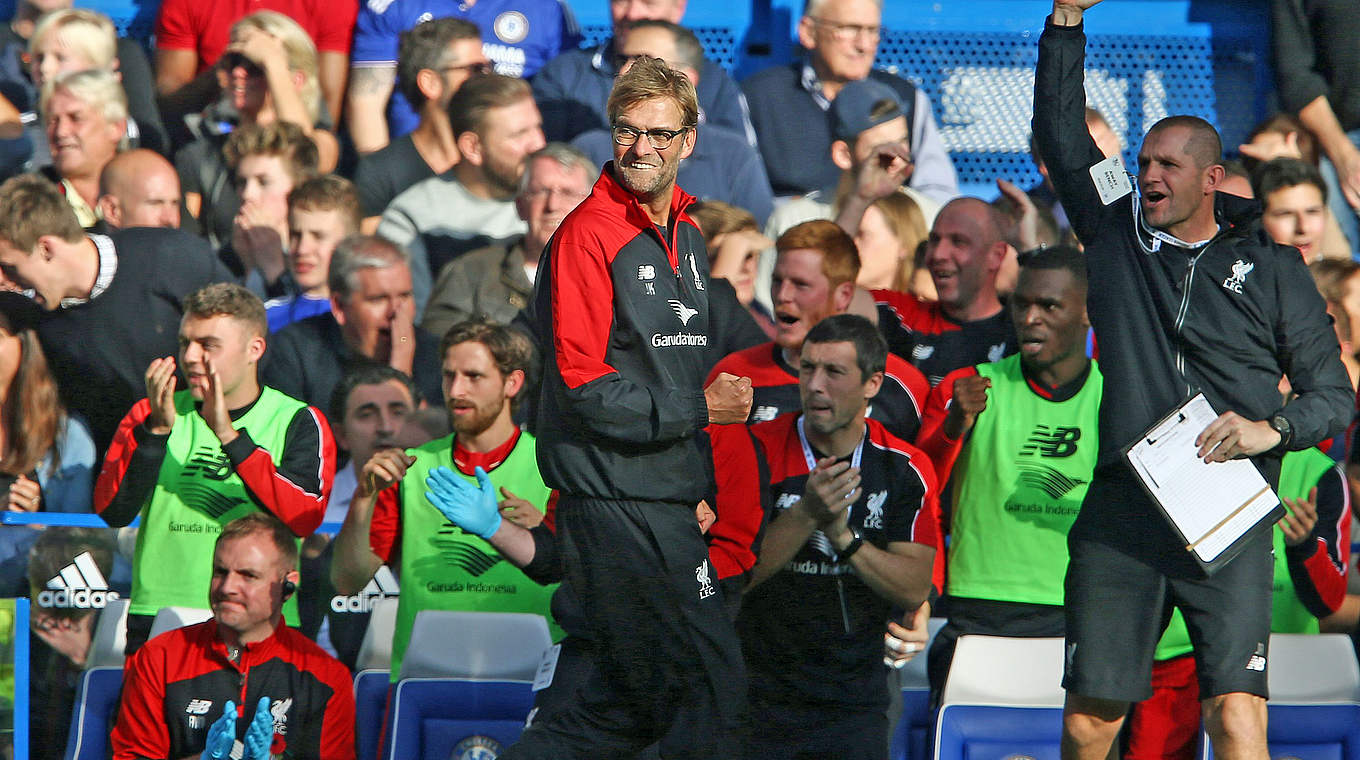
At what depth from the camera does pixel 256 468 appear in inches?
227

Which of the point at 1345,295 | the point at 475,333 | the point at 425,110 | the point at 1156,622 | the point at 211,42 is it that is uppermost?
the point at 211,42

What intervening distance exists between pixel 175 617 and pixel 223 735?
76 cm

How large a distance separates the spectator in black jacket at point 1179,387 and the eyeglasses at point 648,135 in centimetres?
126

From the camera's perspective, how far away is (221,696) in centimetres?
529

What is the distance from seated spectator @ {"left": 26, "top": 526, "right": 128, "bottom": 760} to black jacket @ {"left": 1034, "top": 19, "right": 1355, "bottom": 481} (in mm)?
3492

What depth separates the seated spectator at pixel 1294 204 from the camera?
714cm

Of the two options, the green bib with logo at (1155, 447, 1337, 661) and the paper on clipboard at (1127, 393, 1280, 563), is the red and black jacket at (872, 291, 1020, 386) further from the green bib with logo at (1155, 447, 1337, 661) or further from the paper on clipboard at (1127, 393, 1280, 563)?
the paper on clipboard at (1127, 393, 1280, 563)

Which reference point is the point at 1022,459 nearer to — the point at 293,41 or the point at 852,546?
A: the point at 852,546

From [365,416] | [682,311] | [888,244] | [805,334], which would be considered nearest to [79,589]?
[365,416]

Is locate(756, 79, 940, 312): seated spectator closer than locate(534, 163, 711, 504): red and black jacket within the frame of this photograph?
No

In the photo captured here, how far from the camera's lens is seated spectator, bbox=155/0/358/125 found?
8180 millimetres

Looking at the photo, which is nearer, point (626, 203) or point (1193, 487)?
point (626, 203)

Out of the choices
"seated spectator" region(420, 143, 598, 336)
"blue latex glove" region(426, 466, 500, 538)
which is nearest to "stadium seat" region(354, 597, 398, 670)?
"blue latex glove" region(426, 466, 500, 538)

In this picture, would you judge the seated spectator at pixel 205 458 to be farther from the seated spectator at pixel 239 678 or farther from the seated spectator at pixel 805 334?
the seated spectator at pixel 805 334
